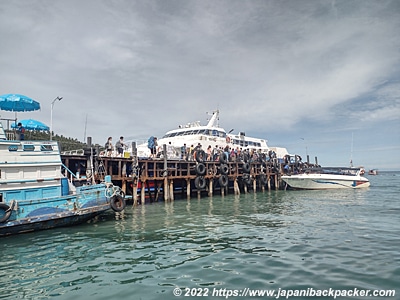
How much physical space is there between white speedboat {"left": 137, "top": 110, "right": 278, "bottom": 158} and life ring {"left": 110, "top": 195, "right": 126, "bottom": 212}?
10.8 metres

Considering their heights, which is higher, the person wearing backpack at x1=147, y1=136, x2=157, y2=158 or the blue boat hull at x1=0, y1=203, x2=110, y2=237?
the person wearing backpack at x1=147, y1=136, x2=157, y2=158

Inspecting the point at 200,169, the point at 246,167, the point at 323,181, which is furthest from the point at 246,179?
the point at 323,181

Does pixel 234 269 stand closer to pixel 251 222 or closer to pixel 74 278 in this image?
pixel 74 278

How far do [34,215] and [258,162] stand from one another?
2549 centimetres

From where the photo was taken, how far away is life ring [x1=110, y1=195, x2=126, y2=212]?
48.0 feet

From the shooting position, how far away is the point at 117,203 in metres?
14.9

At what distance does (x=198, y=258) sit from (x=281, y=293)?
280 cm

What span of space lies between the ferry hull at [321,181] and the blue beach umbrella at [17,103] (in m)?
28.5

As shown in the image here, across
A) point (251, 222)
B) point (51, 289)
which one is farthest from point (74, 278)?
point (251, 222)

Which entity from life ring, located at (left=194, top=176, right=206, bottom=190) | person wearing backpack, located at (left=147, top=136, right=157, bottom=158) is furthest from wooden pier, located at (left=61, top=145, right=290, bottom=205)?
person wearing backpack, located at (left=147, top=136, right=157, bottom=158)

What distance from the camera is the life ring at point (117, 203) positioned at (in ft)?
48.0

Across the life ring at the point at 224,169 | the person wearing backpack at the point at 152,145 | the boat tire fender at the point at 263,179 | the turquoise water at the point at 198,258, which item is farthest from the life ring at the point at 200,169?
the turquoise water at the point at 198,258

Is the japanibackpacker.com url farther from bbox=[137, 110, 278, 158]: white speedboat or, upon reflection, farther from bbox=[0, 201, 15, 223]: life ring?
bbox=[137, 110, 278, 158]: white speedboat

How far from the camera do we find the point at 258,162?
3297 cm
